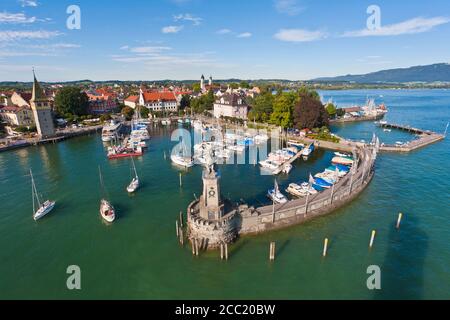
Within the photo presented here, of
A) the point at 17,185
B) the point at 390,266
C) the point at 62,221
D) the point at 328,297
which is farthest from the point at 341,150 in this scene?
the point at 17,185

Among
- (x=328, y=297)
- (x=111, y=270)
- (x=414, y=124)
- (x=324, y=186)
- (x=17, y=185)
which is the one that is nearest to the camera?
(x=328, y=297)

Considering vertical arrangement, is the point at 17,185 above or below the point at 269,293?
above

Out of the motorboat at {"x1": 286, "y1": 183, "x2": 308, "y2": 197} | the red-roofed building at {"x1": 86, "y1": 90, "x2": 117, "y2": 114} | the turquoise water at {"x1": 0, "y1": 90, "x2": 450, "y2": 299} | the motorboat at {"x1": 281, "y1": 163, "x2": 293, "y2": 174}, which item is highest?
the red-roofed building at {"x1": 86, "y1": 90, "x2": 117, "y2": 114}

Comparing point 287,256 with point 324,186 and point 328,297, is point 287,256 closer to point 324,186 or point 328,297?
point 328,297

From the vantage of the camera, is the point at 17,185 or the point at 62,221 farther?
the point at 17,185

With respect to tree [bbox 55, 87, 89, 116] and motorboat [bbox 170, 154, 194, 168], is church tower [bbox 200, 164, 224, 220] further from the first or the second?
tree [bbox 55, 87, 89, 116]

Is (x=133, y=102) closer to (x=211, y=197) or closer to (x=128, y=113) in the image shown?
(x=128, y=113)

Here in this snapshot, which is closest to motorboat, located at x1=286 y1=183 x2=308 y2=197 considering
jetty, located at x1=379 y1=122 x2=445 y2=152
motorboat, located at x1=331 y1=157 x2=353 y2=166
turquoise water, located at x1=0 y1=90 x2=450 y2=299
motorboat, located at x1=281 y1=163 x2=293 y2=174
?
turquoise water, located at x1=0 y1=90 x2=450 y2=299

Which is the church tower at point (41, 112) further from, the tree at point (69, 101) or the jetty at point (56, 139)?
the tree at point (69, 101)

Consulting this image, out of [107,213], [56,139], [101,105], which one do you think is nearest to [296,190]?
[107,213]
